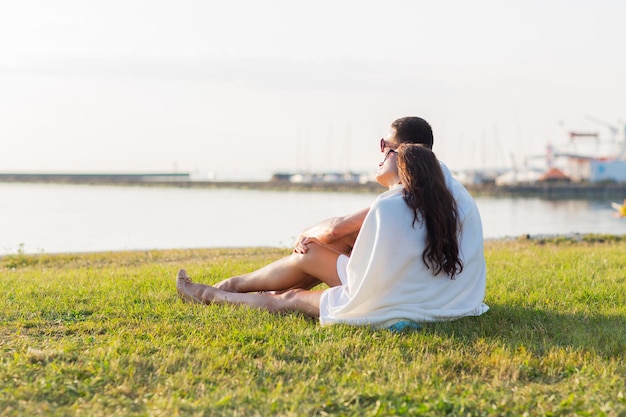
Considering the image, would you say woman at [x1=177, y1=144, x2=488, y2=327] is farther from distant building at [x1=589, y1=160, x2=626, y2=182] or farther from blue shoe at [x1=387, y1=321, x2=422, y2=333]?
distant building at [x1=589, y1=160, x2=626, y2=182]

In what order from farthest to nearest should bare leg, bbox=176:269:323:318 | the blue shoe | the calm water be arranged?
the calm water → bare leg, bbox=176:269:323:318 → the blue shoe

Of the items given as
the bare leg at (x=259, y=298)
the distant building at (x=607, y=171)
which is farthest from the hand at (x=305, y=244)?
the distant building at (x=607, y=171)

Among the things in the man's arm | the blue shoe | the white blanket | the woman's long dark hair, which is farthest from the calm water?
the woman's long dark hair

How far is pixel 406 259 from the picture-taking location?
15.6ft

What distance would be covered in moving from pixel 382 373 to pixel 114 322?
2.25m

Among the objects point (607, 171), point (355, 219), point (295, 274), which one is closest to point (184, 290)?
point (295, 274)

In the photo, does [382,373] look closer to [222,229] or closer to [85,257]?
[85,257]

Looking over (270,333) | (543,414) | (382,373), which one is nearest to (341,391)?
(382,373)

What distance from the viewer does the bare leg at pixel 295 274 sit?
17.1 feet

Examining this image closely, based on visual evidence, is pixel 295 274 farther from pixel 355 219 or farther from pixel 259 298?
pixel 355 219

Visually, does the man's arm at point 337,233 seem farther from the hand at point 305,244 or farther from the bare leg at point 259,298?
the bare leg at point 259,298

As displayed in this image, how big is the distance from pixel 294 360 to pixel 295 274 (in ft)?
4.33

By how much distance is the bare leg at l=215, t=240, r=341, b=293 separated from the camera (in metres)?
5.23

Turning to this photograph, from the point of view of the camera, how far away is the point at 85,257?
12758 mm
